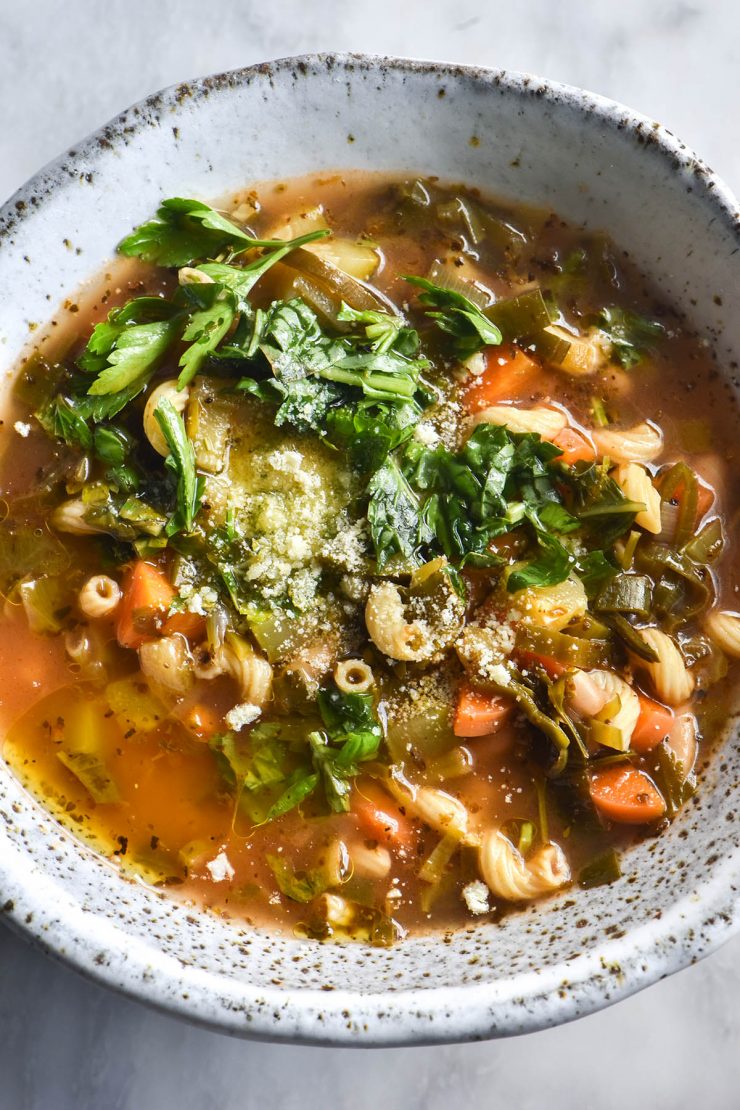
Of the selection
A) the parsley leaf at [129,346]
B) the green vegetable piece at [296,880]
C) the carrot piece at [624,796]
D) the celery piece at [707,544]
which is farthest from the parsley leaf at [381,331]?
the green vegetable piece at [296,880]

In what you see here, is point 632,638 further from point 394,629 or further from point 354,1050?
point 354,1050

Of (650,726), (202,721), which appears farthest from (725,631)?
(202,721)

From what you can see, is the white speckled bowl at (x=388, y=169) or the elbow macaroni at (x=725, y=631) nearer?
the white speckled bowl at (x=388, y=169)

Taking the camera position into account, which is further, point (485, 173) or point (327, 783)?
point (485, 173)

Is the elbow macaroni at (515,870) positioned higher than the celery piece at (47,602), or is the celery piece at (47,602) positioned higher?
the elbow macaroni at (515,870)

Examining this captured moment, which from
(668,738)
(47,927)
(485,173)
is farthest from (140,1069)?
(485,173)

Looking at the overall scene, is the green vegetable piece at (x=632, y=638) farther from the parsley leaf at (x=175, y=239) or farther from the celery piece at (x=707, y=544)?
the parsley leaf at (x=175, y=239)

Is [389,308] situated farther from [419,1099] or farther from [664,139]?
[419,1099]
